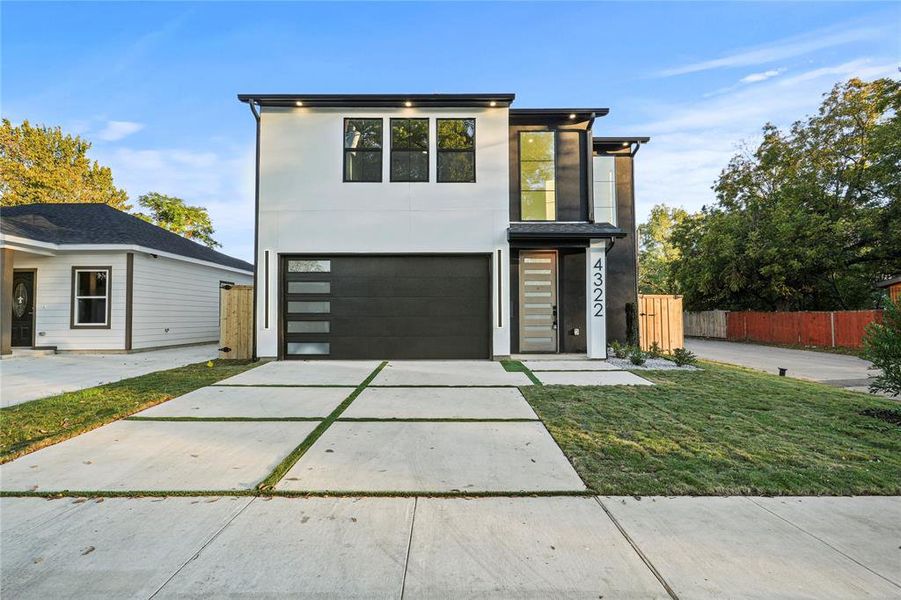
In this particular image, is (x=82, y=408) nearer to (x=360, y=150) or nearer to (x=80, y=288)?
(x=360, y=150)

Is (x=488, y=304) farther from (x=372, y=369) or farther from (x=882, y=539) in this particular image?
(x=882, y=539)

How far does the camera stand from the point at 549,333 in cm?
980

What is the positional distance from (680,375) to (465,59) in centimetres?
999

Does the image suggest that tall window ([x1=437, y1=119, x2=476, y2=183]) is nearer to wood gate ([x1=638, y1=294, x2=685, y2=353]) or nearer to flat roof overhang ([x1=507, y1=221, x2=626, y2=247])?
flat roof overhang ([x1=507, y1=221, x2=626, y2=247])

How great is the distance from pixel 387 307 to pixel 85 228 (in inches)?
383

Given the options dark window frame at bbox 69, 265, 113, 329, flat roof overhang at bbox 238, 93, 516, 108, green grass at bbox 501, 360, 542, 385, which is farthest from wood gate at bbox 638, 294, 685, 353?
dark window frame at bbox 69, 265, 113, 329

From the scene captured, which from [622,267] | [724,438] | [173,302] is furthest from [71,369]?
[622,267]

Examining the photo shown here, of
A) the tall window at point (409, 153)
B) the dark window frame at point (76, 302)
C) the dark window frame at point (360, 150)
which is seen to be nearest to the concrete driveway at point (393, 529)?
the dark window frame at point (360, 150)

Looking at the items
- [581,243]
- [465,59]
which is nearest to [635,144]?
[581,243]

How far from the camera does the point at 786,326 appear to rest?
1688cm

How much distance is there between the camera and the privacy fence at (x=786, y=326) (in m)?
14.2

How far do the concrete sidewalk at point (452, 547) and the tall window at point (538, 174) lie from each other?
7.94m

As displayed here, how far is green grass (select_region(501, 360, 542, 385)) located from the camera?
6.90 m

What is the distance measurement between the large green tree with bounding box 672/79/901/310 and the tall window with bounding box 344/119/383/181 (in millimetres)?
17589
